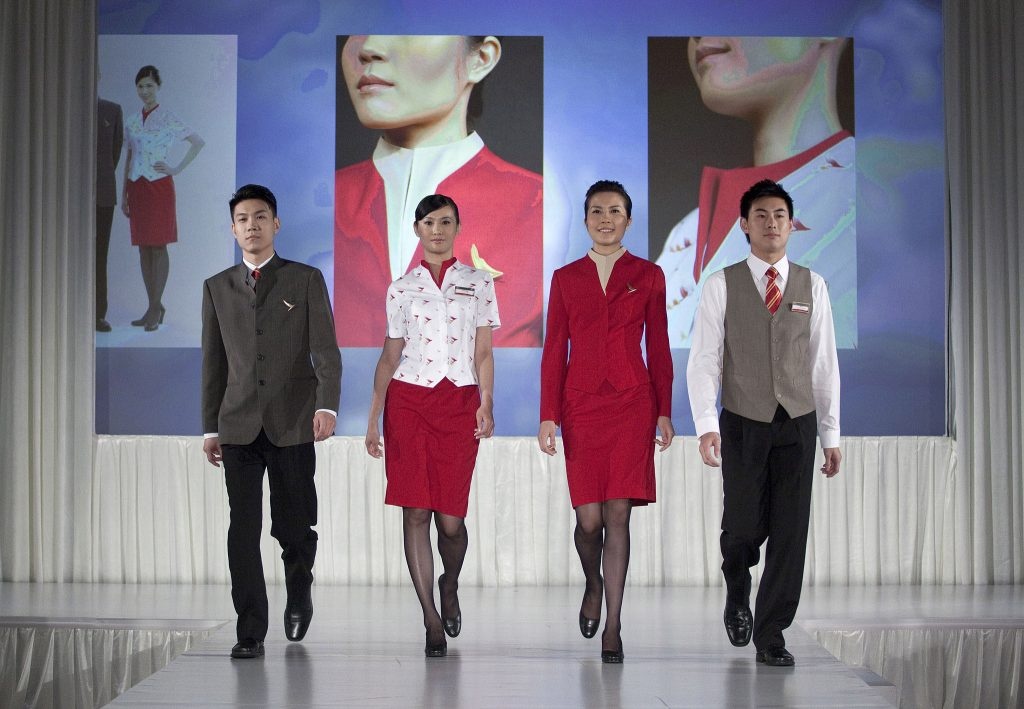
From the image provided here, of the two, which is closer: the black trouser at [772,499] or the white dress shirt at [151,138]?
the black trouser at [772,499]

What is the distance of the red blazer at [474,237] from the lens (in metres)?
Answer: 6.45

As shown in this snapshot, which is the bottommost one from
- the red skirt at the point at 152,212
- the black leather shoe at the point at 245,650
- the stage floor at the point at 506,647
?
the stage floor at the point at 506,647

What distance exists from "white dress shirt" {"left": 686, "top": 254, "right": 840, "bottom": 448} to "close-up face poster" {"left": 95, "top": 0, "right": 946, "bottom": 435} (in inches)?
115

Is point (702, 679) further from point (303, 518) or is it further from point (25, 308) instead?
point (25, 308)

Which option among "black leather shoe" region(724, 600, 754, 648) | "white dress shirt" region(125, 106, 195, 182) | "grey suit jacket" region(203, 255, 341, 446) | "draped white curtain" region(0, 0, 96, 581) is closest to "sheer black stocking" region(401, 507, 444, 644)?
"grey suit jacket" region(203, 255, 341, 446)

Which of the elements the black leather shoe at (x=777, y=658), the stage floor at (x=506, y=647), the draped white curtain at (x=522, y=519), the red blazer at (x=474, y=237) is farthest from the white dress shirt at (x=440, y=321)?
the red blazer at (x=474, y=237)

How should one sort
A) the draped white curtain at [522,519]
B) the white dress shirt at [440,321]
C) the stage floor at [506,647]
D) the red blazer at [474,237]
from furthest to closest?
the red blazer at [474,237]
the draped white curtain at [522,519]
the white dress shirt at [440,321]
the stage floor at [506,647]

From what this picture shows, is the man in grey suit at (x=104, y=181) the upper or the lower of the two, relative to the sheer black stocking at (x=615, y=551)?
upper

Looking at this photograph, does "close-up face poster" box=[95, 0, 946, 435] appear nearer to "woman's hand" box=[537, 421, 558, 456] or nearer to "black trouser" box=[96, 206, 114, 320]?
"black trouser" box=[96, 206, 114, 320]

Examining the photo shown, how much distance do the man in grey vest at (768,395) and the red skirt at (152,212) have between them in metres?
3.81

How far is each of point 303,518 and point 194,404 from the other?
9.63ft

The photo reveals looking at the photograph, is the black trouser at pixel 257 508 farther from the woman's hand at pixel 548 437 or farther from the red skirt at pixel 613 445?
the red skirt at pixel 613 445

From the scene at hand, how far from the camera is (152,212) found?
6.49 meters

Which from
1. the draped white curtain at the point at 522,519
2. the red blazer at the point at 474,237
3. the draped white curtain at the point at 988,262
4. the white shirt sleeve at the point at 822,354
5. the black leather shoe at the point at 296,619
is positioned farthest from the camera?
the red blazer at the point at 474,237
